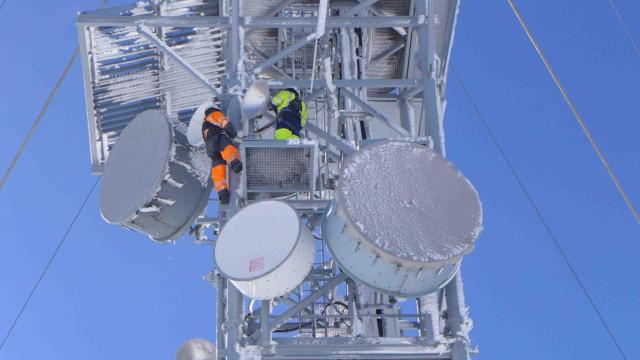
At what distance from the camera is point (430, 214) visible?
34.7 feet

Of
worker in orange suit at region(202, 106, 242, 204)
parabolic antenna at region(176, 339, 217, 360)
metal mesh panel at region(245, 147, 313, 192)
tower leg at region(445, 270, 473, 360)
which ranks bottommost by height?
tower leg at region(445, 270, 473, 360)

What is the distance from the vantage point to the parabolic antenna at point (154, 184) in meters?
12.4

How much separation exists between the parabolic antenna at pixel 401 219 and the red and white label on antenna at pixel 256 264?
2.56 ft

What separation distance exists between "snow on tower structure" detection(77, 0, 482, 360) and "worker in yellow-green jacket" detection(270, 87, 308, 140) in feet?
1.27

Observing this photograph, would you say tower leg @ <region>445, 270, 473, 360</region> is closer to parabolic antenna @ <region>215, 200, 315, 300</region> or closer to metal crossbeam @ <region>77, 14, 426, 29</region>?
parabolic antenna @ <region>215, 200, 315, 300</region>

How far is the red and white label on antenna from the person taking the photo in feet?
34.6

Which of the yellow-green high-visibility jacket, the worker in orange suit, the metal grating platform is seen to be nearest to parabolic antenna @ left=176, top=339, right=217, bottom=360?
the worker in orange suit

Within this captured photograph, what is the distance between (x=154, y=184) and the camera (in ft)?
40.4

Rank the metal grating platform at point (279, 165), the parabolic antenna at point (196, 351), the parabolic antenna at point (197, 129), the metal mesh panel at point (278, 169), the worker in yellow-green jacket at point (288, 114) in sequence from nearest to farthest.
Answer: the metal grating platform at point (279, 165) → the metal mesh panel at point (278, 169) → the worker in yellow-green jacket at point (288, 114) → the parabolic antenna at point (196, 351) → the parabolic antenna at point (197, 129)

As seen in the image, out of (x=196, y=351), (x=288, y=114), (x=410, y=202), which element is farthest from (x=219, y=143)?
(x=410, y=202)

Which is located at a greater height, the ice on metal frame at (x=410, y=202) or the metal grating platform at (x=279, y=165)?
the metal grating platform at (x=279, y=165)

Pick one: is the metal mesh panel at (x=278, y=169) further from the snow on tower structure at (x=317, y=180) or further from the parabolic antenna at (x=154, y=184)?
the parabolic antenna at (x=154, y=184)

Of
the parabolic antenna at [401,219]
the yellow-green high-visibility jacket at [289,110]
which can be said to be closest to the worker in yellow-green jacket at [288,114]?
the yellow-green high-visibility jacket at [289,110]

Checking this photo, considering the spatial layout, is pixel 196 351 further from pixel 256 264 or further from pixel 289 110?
pixel 289 110
